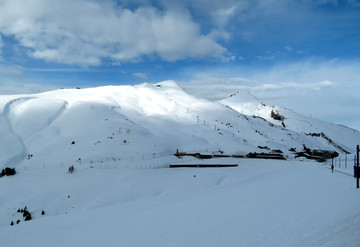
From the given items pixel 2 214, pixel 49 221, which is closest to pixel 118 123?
pixel 2 214

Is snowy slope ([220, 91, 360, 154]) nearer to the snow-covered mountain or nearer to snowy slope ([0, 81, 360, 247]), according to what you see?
the snow-covered mountain

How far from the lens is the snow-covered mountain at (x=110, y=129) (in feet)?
115

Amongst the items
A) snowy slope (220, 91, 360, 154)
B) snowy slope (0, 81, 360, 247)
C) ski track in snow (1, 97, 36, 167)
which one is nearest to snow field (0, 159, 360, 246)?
snowy slope (0, 81, 360, 247)

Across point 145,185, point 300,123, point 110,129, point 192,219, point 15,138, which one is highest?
point 300,123

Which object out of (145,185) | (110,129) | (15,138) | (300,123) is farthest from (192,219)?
(300,123)

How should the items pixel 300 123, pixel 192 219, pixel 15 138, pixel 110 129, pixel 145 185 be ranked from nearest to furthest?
pixel 192 219, pixel 145 185, pixel 15 138, pixel 110 129, pixel 300 123

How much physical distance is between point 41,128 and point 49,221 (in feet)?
103

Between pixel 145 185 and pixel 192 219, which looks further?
pixel 145 185

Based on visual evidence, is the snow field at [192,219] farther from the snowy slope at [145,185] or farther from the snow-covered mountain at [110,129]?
the snow-covered mountain at [110,129]

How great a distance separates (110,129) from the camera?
4303 centimetres

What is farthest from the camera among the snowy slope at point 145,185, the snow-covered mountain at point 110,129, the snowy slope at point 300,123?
the snowy slope at point 300,123

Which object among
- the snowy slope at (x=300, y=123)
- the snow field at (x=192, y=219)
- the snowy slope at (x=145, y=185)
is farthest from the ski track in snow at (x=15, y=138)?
the snowy slope at (x=300, y=123)

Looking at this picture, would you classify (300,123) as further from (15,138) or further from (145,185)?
(15,138)

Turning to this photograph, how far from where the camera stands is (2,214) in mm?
20719
